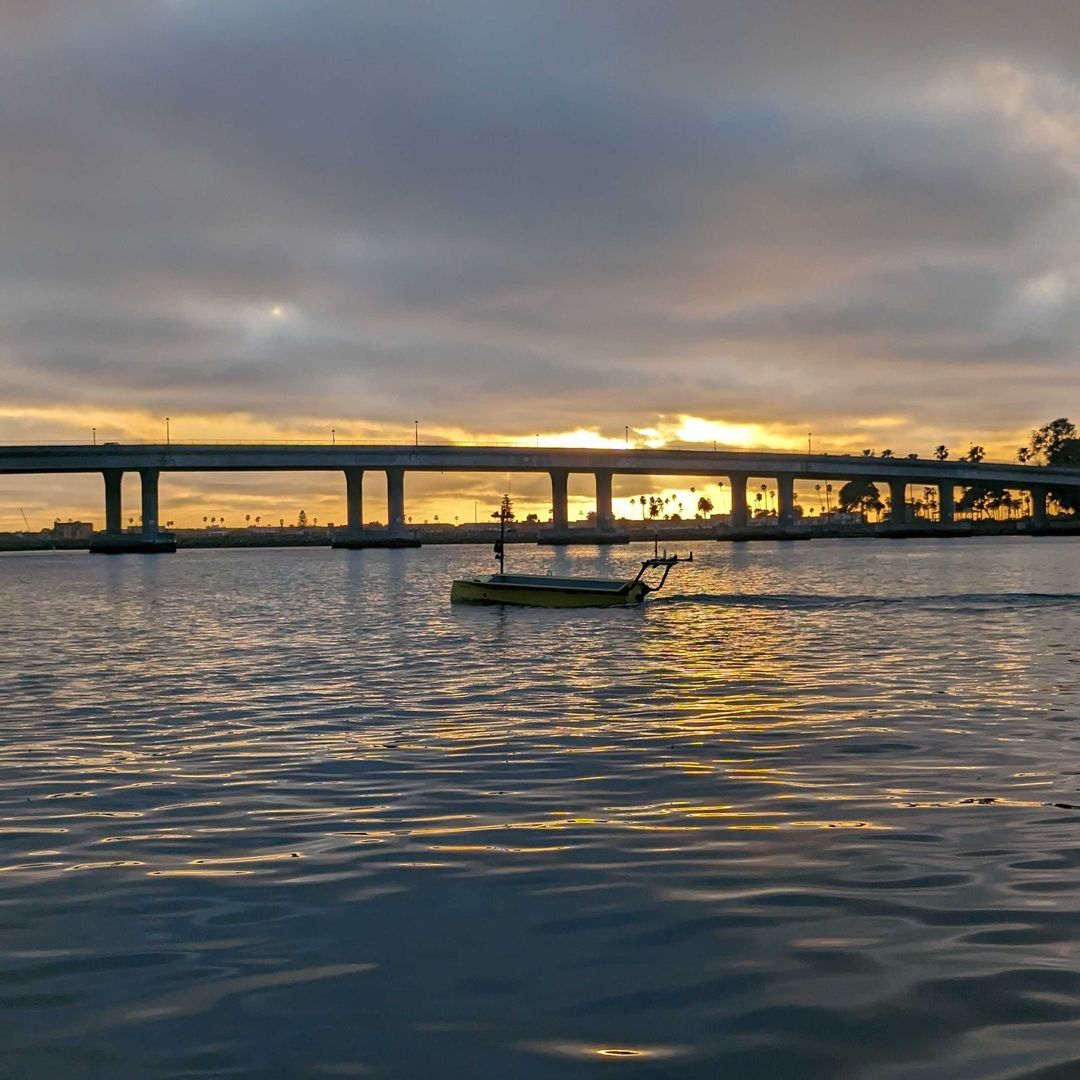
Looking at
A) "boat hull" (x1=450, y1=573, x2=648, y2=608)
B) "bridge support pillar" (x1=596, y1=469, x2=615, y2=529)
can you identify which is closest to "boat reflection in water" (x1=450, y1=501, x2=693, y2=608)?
"boat hull" (x1=450, y1=573, x2=648, y2=608)

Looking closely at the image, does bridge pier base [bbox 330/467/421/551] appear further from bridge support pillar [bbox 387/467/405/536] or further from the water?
the water

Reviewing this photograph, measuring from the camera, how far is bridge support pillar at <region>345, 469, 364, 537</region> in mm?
181625

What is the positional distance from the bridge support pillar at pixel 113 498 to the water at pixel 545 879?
157m

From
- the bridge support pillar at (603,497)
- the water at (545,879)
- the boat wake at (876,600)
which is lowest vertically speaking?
the boat wake at (876,600)

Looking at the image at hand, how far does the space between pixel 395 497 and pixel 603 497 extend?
A: 110 feet

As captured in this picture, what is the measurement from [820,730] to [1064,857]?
292 inches

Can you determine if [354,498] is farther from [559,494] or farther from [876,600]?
[876,600]

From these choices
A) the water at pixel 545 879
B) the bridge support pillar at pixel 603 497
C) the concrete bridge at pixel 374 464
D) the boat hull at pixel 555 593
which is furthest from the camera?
the bridge support pillar at pixel 603 497

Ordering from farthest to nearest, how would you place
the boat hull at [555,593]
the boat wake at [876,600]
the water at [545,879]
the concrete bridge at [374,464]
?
the concrete bridge at [374,464] < the boat hull at [555,593] < the boat wake at [876,600] < the water at [545,879]

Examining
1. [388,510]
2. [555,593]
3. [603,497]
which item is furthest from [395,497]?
[555,593]

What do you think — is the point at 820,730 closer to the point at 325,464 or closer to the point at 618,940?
the point at 618,940

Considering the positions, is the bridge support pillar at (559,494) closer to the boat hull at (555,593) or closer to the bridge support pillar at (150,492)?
the bridge support pillar at (150,492)

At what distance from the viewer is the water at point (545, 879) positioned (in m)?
6.78

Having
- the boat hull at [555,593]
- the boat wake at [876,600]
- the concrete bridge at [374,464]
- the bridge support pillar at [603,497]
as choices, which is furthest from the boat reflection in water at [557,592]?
the bridge support pillar at [603,497]
